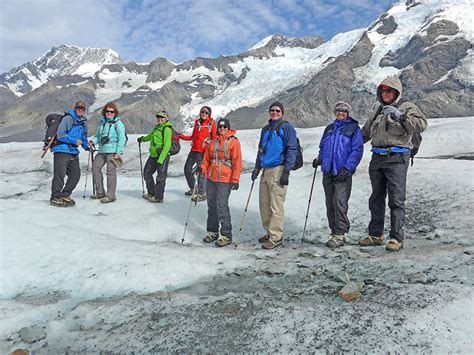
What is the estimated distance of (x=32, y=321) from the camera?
388 centimetres

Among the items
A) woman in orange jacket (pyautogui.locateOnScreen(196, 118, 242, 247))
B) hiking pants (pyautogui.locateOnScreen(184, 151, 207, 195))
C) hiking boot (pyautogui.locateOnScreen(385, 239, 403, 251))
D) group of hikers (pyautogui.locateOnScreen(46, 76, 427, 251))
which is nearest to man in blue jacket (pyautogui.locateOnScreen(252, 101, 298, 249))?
group of hikers (pyautogui.locateOnScreen(46, 76, 427, 251))

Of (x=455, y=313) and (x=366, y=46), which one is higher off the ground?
(x=366, y=46)

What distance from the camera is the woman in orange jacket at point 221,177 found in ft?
22.8

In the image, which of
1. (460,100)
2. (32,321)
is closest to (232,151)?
(32,321)

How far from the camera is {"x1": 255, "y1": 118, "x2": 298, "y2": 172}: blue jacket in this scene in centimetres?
668

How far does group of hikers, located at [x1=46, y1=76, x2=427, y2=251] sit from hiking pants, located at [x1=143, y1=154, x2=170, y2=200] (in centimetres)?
5

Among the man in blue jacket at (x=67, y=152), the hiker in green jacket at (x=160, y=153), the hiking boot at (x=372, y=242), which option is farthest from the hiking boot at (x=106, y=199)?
the hiking boot at (x=372, y=242)

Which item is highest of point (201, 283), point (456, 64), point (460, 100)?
point (456, 64)

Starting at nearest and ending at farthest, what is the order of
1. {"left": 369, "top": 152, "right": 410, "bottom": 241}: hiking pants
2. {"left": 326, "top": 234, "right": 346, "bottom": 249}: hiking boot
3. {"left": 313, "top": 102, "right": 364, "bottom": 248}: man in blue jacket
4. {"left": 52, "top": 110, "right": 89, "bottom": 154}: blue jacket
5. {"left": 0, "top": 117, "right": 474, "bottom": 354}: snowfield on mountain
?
{"left": 0, "top": 117, "right": 474, "bottom": 354}: snowfield on mountain, {"left": 369, "top": 152, "right": 410, "bottom": 241}: hiking pants, {"left": 326, "top": 234, "right": 346, "bottom": 249}: hiking boot, {"left": 313, "top": 102, "right": 364, "bottom": 248}: man in blue jacket, {"left": 52, "top": 110, "right": 89, "bottom": 154}: blue jacket

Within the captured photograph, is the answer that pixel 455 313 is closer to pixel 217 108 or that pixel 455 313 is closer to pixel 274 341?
pixel 274 341

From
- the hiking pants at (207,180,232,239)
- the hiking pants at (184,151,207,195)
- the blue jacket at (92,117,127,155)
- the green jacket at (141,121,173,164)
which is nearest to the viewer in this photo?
the hiking pants at (207,180,232,239)

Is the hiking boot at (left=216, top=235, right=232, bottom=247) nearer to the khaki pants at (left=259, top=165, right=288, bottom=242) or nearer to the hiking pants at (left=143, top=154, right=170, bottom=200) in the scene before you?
the khaki pants at (left=259, top=165, right=288, bottom=242)

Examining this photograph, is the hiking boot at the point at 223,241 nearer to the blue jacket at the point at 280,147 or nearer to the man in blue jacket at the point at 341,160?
the blue jacket at the point at 280,147

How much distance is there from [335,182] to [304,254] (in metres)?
1.43
